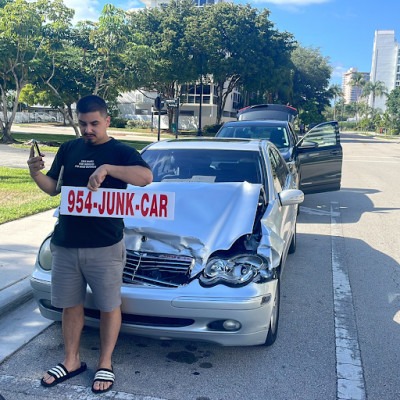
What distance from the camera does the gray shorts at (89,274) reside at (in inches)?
118

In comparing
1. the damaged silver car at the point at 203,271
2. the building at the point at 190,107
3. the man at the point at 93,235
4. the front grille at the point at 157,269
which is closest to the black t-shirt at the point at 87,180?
the man at the point at 93,235


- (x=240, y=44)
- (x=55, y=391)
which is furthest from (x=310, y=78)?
(x=55, y=391)

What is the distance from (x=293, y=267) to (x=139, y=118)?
191ft

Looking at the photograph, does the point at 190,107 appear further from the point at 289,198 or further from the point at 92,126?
the point at 92,126

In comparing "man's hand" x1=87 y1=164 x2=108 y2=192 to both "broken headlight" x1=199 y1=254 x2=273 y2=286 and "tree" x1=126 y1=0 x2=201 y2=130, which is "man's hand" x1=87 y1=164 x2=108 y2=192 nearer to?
"broken headlight" x1=199 y1=254 x2=273 y2=286

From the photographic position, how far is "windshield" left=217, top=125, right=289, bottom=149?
9.64 m

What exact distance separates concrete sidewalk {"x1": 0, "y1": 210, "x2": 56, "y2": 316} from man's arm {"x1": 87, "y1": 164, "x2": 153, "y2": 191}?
6.82 feet

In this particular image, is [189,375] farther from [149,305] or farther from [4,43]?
[4,43]

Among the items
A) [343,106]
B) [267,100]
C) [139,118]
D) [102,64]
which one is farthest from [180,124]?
[343,106]

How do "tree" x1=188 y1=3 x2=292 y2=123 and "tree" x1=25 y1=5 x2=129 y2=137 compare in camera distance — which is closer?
"tree" x1=25 y1=5 x2=129 y2=137

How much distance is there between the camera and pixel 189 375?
3.28 metres

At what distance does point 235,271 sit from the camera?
3.41 m

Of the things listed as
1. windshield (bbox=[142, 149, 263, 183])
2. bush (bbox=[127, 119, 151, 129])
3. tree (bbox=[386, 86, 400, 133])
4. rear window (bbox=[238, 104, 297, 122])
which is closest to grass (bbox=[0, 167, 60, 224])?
windshield (bbox=[142, 149, 263, 183])

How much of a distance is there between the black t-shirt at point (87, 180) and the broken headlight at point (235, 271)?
2.42 ft
